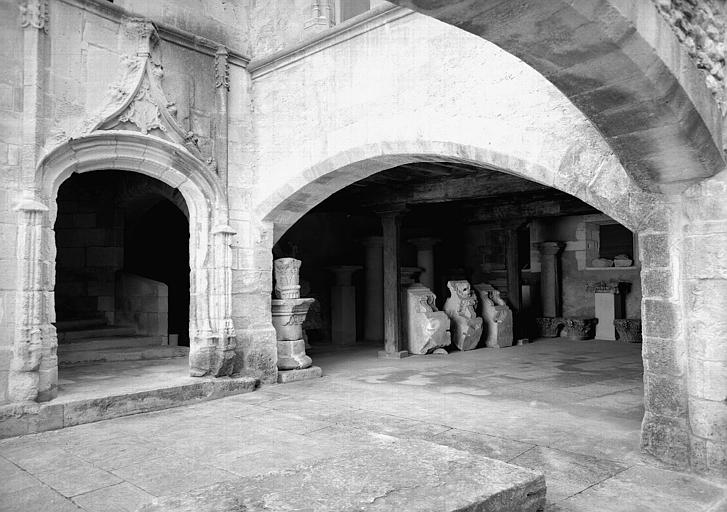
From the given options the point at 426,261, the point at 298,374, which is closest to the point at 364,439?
the point at 298,374

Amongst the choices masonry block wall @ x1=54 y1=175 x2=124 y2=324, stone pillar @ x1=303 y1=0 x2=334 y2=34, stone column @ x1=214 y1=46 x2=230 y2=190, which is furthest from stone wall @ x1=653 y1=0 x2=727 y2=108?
masonry block wall @ x1=54 y1=175 x2=124 y2=324

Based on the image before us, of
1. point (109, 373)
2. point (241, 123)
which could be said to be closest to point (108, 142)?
point (241, 123)

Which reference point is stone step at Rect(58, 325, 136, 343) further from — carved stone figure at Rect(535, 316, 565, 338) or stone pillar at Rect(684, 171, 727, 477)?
carved stone figure at Rect(535, 316, 565, 338)

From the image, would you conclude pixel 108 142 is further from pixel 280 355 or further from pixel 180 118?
pixel 280 355

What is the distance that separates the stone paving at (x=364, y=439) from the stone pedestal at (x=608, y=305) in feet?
13.6

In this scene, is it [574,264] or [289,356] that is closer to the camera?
[289,356]

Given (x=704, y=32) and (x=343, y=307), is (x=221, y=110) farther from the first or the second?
(x=343, y=307)

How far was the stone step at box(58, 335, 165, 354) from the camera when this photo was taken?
20.6 ft

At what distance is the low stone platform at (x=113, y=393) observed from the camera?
406 cm

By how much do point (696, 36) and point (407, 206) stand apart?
544 cm

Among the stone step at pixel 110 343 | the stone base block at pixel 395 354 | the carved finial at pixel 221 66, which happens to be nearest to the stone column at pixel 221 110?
the carved finial at pixel 221 66

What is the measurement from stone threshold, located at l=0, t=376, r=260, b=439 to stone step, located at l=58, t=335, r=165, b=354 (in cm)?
197

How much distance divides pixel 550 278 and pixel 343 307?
13.8 feet

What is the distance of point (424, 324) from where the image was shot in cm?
807
